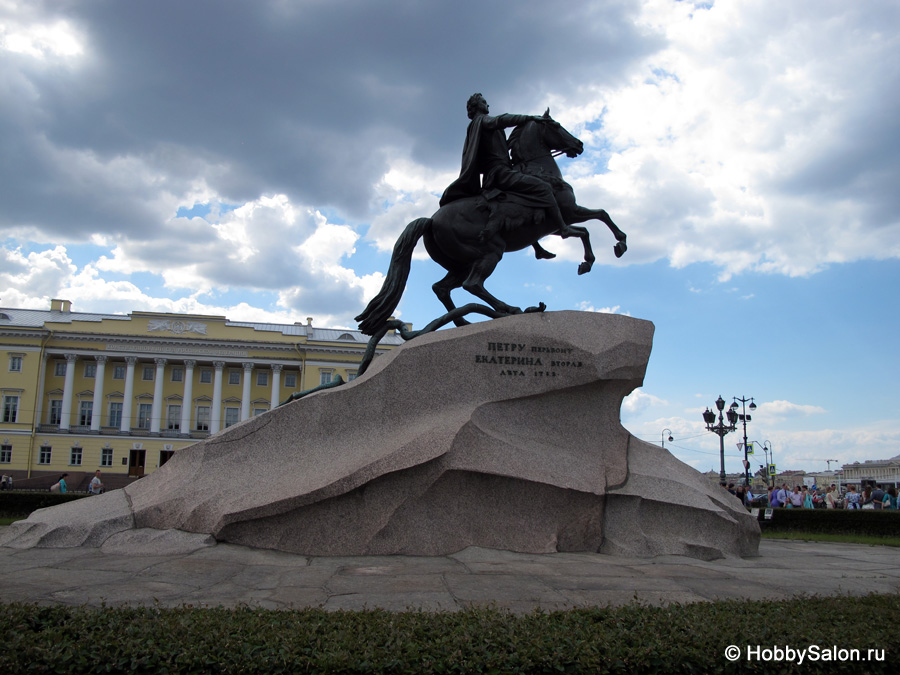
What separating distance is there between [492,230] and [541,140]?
159cm

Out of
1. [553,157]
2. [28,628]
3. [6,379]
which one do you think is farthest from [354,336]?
[28,628]

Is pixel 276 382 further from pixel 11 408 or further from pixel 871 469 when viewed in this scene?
pixel 871 469

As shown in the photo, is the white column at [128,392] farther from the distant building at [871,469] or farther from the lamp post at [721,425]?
the distant building at [871,469]

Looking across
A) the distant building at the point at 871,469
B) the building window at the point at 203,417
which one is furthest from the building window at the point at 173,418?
the distant building at the point at 871,469

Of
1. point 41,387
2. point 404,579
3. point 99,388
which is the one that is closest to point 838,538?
point 404,579

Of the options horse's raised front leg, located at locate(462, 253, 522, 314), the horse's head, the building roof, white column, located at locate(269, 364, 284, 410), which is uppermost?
the building roof

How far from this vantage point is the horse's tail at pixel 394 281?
9.88 m

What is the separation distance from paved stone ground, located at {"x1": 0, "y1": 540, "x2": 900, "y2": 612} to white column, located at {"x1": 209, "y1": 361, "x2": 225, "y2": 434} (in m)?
57.5

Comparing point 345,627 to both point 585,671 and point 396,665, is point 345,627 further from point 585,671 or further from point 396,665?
point 585,671

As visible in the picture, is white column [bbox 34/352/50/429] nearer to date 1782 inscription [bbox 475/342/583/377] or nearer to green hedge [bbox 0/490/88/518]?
green hedge [bbox 0/490/88/518]

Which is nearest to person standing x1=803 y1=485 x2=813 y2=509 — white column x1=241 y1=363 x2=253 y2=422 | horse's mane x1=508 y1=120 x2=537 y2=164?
horse's mane x1=508 y1=120 x2=537 y2=164

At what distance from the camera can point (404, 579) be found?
5660mm

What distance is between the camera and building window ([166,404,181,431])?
6150cm

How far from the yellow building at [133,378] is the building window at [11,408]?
0.25 ft
